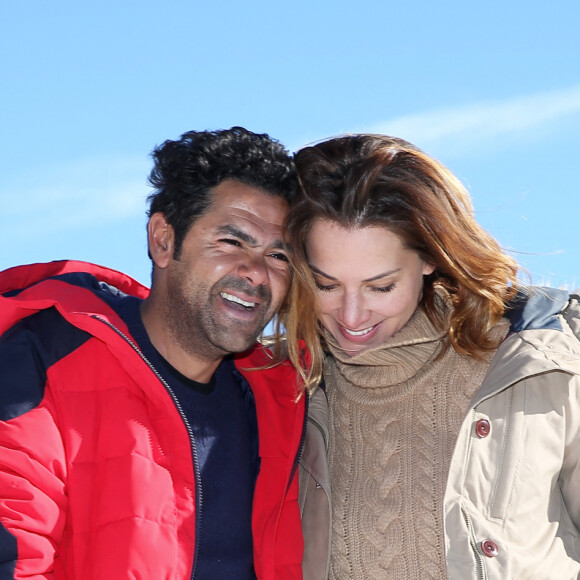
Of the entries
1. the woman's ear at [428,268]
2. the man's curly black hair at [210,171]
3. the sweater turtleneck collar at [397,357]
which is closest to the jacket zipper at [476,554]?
the sweater turtleneck collar at [397,357]

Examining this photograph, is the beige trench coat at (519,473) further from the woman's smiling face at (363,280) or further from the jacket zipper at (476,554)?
the woman's smiling face at (363,280)

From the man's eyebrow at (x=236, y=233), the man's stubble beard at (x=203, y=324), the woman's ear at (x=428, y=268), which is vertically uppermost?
the man's eyebrow at (x=236, y=233)

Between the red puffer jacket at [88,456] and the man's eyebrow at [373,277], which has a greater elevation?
the man's eyebrow at [373,277]

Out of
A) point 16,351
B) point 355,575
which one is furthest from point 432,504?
point 16,351

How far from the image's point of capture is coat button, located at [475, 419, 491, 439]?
3545mm

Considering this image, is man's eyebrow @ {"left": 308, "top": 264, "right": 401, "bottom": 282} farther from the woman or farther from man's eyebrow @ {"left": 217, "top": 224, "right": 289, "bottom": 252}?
man's eyebrow @ {"left": 217, "top": 224, "right": 289, "bottom": 252}

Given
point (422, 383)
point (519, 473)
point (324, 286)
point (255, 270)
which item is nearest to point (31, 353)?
point (255, 270)

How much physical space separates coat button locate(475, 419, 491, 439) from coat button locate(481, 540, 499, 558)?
1.23ft

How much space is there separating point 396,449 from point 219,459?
0.68 meters

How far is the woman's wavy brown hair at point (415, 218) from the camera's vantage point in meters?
3.87

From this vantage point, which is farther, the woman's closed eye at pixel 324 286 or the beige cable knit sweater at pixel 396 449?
the woman's closed eye at pixel 324 286

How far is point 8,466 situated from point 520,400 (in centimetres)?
181

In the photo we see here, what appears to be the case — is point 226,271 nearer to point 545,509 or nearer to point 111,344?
point 111,344

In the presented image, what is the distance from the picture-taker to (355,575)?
3.66 metres
